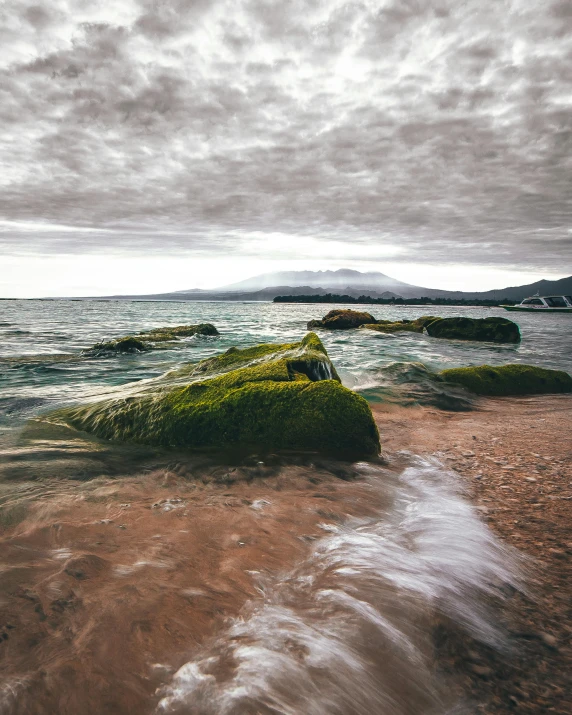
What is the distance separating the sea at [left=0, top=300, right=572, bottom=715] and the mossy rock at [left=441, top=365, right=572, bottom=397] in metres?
4.70

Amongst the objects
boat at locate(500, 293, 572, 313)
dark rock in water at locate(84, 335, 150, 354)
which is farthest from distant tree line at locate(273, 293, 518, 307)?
dark rock in water at locate(84, 335, 150, 354)

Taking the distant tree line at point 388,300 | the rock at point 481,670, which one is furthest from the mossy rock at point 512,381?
the distant tree line at point 388,300

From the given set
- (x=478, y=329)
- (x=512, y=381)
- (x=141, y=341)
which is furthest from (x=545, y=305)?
(x=141, y=341)

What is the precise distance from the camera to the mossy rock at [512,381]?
813 cm

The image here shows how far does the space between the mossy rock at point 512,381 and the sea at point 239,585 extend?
4699 millimetres

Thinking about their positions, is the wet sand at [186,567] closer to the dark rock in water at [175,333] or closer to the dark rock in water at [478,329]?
the dark rock in water at [175,333]

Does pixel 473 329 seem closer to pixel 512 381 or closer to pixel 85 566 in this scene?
pixel 512 381

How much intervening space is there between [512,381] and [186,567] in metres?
Answer: 7.95

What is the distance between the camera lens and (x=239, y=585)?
88.9 inches

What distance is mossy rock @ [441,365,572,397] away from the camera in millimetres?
8133

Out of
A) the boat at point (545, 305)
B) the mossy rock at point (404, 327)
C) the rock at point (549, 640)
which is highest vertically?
the boat at point (545, 305)

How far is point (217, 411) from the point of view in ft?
15.5

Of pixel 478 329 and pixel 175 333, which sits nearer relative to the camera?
pixel 175 333

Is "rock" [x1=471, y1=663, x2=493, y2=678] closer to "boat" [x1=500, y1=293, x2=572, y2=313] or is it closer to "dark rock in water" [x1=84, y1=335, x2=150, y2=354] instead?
"dark rock in water" [x1=84, y1=335, x2=150, y2=354]
